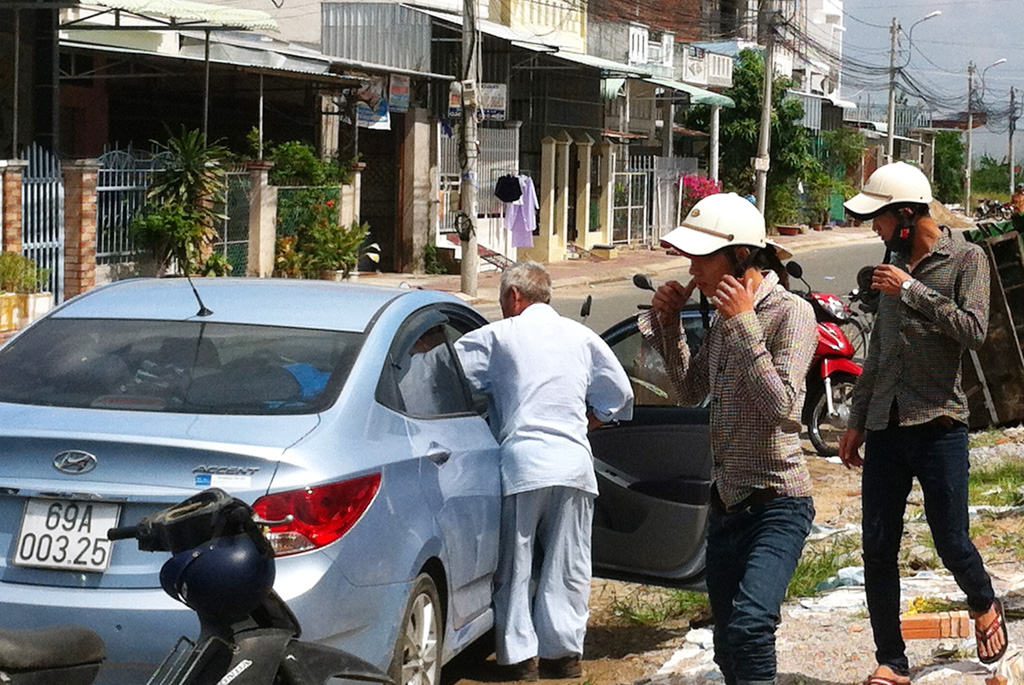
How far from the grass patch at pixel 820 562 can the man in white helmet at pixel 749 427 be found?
226 centimetres

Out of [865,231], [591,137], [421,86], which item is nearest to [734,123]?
[865,231]

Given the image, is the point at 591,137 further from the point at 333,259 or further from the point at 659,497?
the point at 659,497

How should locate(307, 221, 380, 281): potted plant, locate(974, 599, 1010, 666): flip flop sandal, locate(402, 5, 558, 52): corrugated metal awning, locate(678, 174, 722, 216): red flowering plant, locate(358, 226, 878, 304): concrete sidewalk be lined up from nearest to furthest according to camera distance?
1. locate(974, 599, 1010, 666): flip flop sandal
2. locate(307, 221, 380, 281): potted plant
3. locate(358, 226, 878, 304): concrete sidewalk
4. locate(402, 5, 558, 52): corrugated metal awning
5. locate(678, 174, 722, 216): red flowering plant

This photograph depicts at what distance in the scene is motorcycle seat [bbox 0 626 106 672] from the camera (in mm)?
3309

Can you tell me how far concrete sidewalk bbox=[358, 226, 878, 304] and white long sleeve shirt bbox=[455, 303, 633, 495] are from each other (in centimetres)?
1376

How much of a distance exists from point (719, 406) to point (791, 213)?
149 feet

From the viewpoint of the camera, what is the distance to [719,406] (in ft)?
15.6

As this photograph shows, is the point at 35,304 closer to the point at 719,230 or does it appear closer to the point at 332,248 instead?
the point at 332,248

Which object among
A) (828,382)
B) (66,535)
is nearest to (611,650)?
(66,535)

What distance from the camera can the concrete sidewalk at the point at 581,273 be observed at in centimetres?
2583

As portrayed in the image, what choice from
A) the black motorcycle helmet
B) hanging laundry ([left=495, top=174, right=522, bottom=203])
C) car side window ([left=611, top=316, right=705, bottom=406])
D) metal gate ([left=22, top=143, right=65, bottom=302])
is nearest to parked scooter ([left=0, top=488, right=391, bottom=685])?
the black motorcycle helmet

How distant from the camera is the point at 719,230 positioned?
463 cm

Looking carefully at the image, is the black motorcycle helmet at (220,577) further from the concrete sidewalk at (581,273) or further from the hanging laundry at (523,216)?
the hanging laundry at (523,216)

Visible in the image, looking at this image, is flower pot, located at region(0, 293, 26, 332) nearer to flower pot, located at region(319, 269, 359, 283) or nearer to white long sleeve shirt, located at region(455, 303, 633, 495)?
flower pot, located at region(319, 269, 359, 283)
